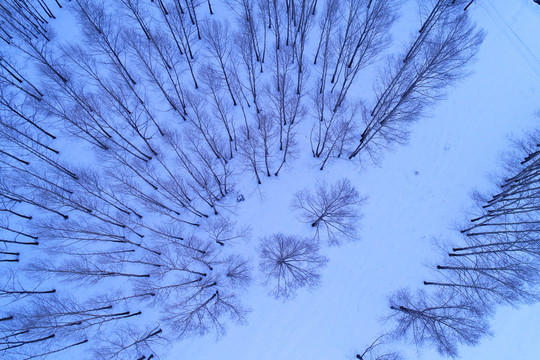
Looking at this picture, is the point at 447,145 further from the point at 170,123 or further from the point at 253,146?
the point at 170,123

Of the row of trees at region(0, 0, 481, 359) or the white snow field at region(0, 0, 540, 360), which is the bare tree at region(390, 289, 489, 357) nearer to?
the white snow field at region(0, 0, 540, 360)

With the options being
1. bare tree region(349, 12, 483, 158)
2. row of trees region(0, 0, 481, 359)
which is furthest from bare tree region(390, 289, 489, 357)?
bare tree region(349, 12, 483, 158)

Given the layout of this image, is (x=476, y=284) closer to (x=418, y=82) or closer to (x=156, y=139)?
(x=418, y=82)

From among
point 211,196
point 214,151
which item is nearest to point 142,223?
point 211,196

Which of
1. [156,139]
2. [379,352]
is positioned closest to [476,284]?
[379,352]

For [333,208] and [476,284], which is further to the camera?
[333,208]

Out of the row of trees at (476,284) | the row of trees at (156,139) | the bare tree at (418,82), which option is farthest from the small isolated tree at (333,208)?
the row of trees at (476,284)
